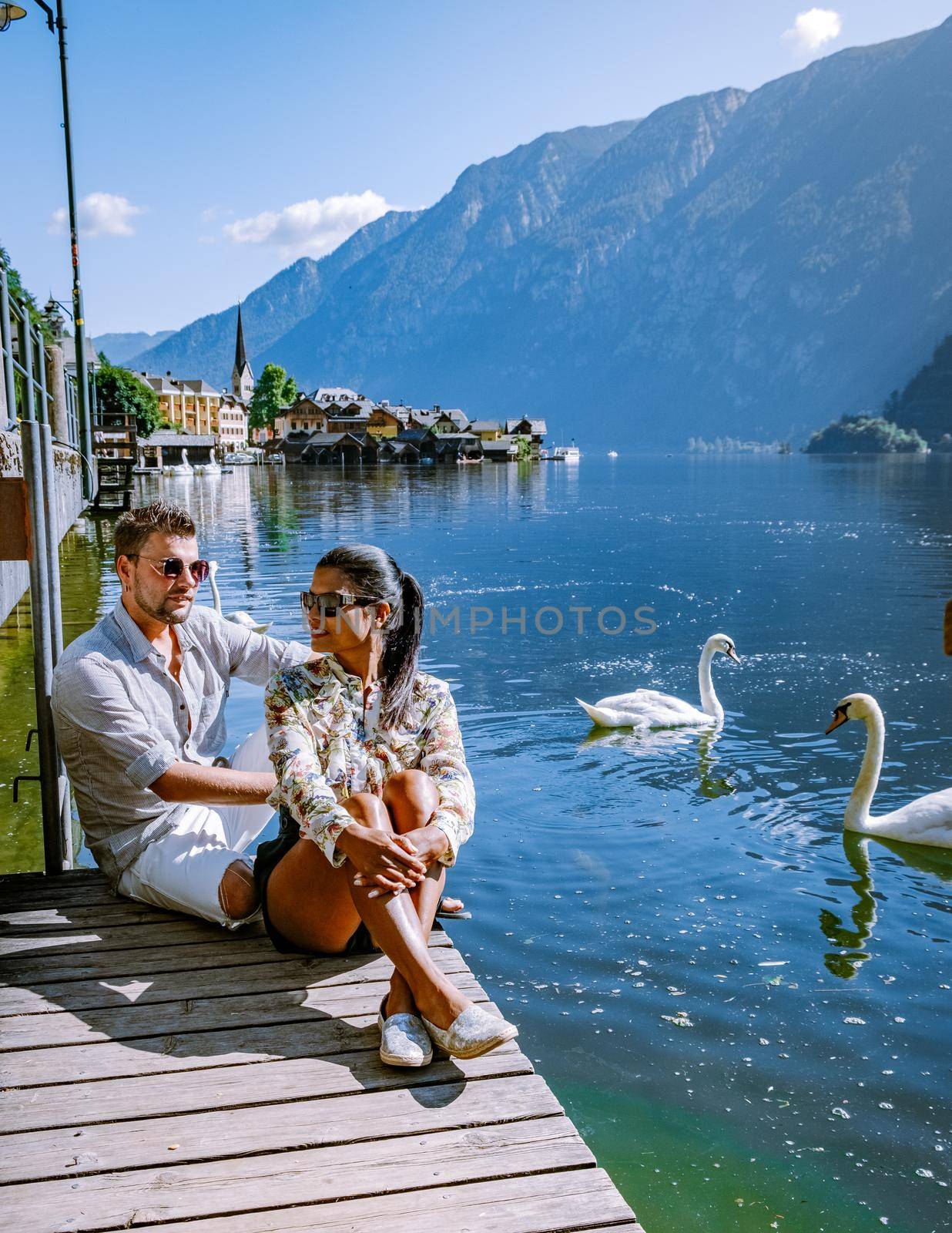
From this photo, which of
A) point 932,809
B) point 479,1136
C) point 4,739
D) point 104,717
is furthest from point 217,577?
point 479,1136

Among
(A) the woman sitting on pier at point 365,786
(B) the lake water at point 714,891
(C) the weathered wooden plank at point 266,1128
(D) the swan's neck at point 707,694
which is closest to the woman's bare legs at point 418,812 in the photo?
(A) the woman sitting on pier at point 365,786

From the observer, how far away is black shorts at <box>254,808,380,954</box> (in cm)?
407

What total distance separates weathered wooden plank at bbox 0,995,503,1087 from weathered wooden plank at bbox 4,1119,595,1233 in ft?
1.71

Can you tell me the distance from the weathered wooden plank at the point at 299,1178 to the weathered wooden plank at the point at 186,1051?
1.71 feet

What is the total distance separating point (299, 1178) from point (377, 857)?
102 cm

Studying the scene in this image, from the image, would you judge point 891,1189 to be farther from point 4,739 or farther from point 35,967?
point 4,739

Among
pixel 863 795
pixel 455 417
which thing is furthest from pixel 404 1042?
pixel 455 417

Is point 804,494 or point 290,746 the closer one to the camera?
point 290,746

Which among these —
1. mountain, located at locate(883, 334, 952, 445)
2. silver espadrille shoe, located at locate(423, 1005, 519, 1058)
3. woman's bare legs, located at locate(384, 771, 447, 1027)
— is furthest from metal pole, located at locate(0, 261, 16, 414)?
mountain, located at locate(883, 334, 952, 445)

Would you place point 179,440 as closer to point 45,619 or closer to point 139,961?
point 45,619

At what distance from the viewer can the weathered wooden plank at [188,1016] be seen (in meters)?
3.54

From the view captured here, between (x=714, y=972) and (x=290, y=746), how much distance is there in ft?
11.9

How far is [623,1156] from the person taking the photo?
4.59 metres

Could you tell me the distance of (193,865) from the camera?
4.24 meters
